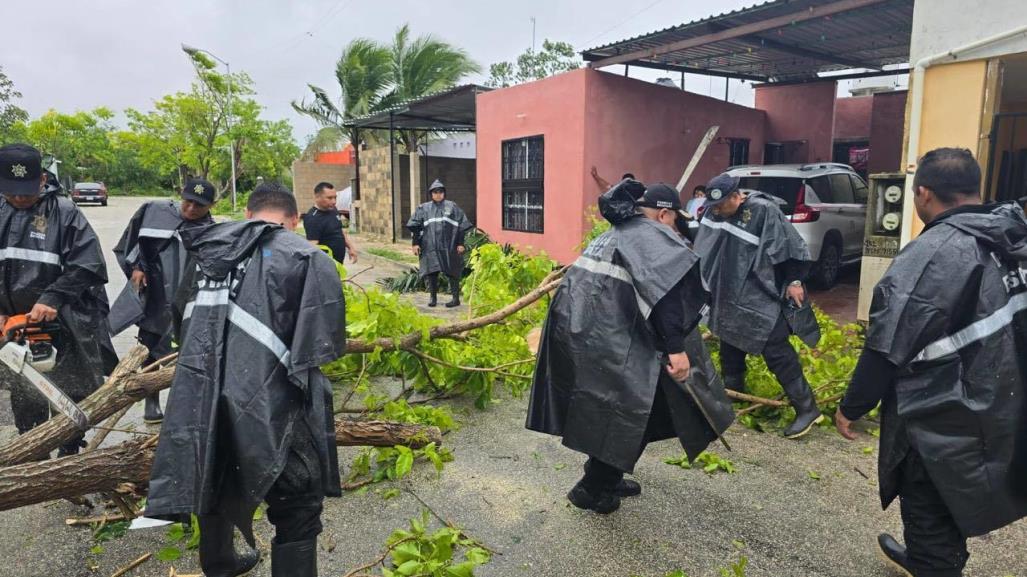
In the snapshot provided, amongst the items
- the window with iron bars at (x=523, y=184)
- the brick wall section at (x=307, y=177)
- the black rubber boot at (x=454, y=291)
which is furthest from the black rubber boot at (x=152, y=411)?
the brick wall section at (x=307, y=177)

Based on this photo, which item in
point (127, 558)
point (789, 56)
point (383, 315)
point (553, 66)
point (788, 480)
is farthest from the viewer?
point (553, 66)

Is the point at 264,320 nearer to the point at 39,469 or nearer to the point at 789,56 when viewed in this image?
the point at 39,469

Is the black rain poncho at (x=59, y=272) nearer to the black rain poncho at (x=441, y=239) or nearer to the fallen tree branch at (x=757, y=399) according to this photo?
the fallen tree branch at (x=757, y=399)

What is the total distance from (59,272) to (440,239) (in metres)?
5.87

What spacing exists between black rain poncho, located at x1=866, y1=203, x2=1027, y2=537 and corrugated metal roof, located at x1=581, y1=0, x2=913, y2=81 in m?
5.69

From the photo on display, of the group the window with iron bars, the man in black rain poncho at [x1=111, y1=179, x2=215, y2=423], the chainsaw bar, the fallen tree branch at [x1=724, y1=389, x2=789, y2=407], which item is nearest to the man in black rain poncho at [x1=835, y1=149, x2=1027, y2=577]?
the fallen tree branch at [x1=724, y1=389, x2=789, y2=407]

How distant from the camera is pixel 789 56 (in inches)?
439

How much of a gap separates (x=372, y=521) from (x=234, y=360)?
1456 millimetres

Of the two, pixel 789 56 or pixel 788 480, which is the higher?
pixel 789 56

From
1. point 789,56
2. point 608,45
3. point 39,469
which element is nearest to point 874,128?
point 789,56

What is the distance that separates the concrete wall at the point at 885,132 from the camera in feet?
46.2

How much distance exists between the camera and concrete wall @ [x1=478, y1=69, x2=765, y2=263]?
10.5 m

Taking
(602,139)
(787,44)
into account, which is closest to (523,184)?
(602,139)

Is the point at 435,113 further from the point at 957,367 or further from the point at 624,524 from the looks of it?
the point at 957,367
